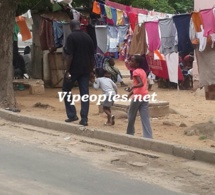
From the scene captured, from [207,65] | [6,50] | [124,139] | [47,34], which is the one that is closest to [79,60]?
[124,139]

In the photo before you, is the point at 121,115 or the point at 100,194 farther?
the point at 121,115

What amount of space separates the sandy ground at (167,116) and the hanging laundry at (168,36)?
4.81 feet

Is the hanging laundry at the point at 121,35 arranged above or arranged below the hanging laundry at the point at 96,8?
below

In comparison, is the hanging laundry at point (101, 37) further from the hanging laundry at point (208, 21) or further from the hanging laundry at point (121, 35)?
the hanging laundry at point (208, 21)

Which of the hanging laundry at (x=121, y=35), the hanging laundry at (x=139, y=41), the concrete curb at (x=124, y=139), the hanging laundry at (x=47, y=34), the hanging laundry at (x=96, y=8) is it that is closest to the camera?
the concrete curb at (x=124, y=139)

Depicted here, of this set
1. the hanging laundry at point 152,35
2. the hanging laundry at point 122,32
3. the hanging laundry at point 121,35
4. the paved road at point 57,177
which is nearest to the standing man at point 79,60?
the paved road at point 57,177

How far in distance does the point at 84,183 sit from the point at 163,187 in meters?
0.91

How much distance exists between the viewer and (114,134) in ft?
27.5

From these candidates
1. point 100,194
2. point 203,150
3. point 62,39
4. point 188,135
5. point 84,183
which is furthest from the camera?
point 62,39

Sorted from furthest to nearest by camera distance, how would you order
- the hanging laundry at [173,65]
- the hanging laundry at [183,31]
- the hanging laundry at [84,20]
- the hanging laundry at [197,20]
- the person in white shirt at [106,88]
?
the hanging laundry at [84,20], the hanging laundry at [173,65], the hanging laundry at [183,31], the person in white shirt at [106,88], the hanging laundry at [197,20]

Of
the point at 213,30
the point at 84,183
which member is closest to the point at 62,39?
the point at 213,30

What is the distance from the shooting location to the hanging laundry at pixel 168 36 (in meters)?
10.4

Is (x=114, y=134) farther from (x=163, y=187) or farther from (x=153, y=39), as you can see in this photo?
(x=153, y=39)

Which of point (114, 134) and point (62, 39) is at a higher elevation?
point (62, 39)
